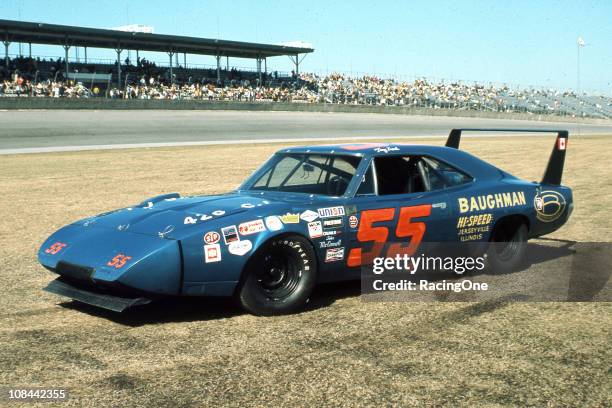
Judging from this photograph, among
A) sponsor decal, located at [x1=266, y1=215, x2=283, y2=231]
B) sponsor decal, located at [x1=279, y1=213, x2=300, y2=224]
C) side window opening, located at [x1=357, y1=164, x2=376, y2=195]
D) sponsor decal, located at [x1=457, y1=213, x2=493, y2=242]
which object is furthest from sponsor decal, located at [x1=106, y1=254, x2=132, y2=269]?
sponsor decal, located at [x1=457, y1=213, x2=493, y2=242]

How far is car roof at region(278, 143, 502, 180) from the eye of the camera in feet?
19.5

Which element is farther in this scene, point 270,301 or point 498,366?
point 270,301

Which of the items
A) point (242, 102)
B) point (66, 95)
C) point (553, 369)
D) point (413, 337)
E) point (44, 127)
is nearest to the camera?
point (553, 369)

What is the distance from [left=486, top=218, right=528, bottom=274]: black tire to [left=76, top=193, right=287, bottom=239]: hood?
7.05ft

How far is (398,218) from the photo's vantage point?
5.64 metres

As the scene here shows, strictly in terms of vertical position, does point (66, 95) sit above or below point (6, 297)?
above

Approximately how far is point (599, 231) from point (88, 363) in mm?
6645

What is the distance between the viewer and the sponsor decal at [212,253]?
472 cm

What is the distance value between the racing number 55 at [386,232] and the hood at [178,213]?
65cm

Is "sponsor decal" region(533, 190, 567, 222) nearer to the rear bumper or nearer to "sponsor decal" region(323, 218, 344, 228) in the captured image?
"sponsor decal" region(323, 218, 344, 228)

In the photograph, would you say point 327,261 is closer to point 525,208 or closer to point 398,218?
point 398,218

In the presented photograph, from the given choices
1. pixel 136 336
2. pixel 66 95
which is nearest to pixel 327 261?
pixel 136 336

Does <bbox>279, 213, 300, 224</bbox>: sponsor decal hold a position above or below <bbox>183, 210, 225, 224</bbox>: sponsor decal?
below

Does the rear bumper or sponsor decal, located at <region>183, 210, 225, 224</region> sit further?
sponsor decal, located at <region>183, 210, 225, 224</region>
